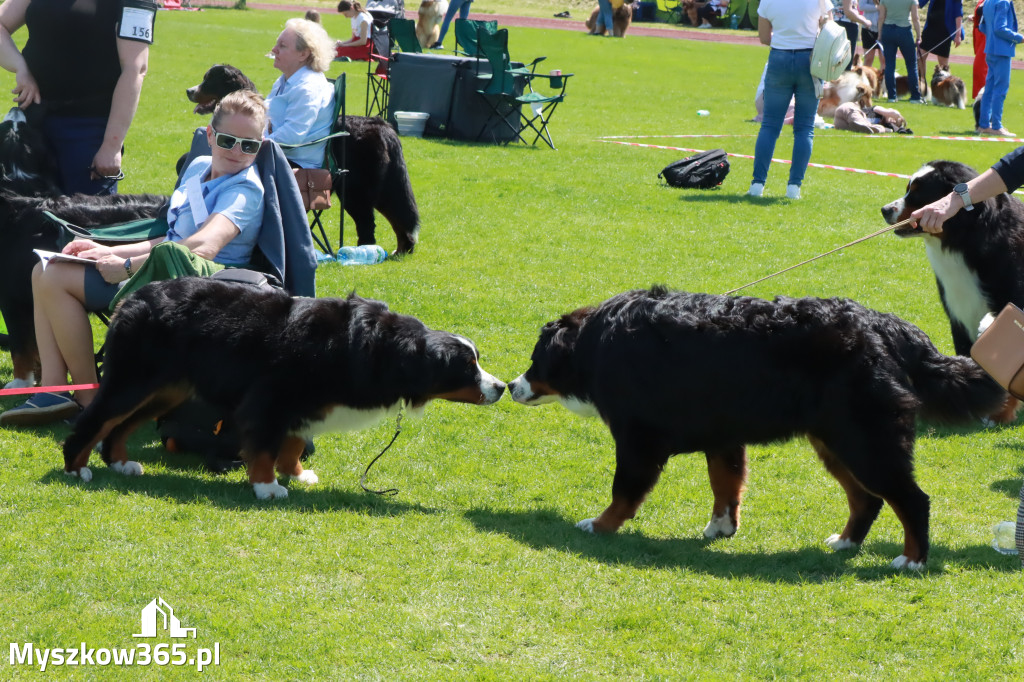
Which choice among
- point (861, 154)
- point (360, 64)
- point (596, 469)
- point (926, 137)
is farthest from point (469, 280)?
point (360, 64)

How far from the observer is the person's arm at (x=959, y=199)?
425 centimetres

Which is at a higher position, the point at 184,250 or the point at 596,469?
the point at 184,250

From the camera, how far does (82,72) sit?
20.0 feet

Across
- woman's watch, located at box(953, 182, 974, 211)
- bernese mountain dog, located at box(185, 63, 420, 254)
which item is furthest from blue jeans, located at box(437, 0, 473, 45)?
woman's watch, located at box(953, 182, 974, 211)

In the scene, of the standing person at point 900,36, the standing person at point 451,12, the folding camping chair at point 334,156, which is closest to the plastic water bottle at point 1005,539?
the folding camping chair at point 334,156

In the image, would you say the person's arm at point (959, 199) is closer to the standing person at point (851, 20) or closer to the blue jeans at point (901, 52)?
the standing person at point (851, 20)

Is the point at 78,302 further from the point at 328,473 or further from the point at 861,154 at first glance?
the point at 861,154

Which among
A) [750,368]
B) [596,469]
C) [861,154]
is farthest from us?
[861,154]

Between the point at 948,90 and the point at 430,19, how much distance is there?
1203 centimetres

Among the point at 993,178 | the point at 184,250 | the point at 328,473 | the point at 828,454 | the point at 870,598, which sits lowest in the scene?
the point at 328,473

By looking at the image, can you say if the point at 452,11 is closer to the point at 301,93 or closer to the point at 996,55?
the point at 996,55

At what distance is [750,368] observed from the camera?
4176mm

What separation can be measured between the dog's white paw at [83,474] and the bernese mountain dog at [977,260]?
4490 millimetres

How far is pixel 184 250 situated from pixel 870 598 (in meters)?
3.29
